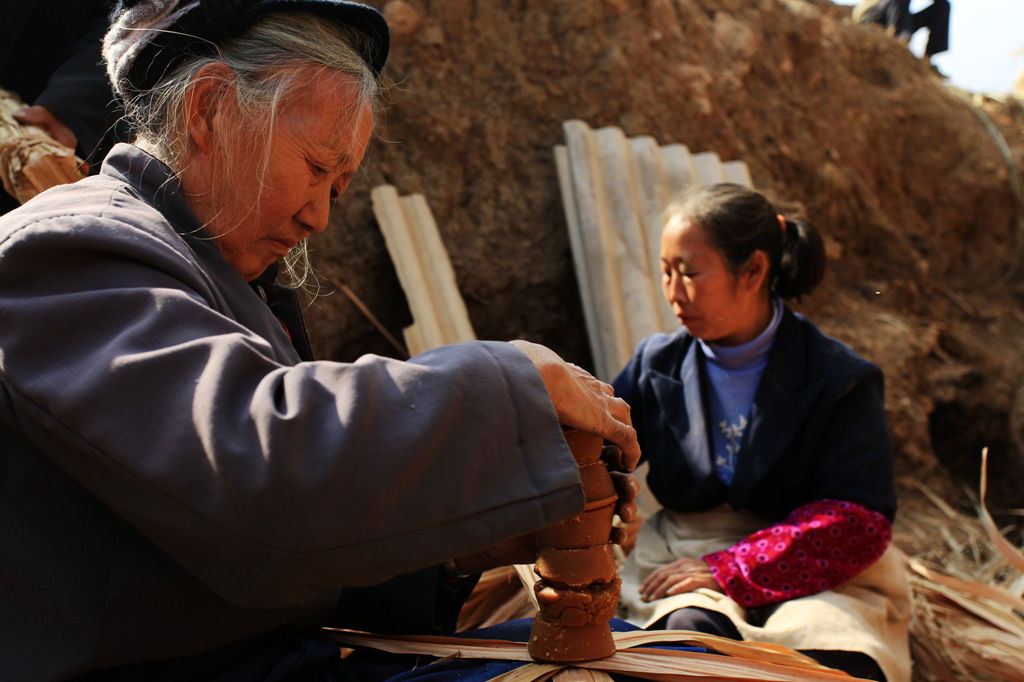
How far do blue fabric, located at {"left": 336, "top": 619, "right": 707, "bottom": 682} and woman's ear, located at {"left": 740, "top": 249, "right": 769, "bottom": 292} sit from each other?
122 centimetres

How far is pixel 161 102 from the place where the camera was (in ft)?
4.51

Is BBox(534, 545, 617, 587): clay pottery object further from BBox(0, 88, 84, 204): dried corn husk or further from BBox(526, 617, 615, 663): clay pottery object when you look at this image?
BBox(0, 88, 84, 204): dried corn husk

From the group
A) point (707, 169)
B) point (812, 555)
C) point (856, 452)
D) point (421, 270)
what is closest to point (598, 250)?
point (421, 270)

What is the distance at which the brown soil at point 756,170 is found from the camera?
364 centimetres

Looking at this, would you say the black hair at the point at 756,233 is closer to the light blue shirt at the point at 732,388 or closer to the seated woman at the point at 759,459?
the seated woman at the point at 759,459

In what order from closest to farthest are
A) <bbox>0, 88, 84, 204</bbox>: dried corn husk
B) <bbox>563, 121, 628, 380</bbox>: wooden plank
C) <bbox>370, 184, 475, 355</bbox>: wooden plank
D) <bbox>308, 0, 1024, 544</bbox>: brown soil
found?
<bbox>0, 88, 84, 204</bbox>: dried corn husk < <bbox>370, 184, 475, 355</bbox>: wooden plank < <bbox>563, 121, 628, 380</bbox>: wooden plank < <bbox>308, 0, 1024, 544</bbox>: brown soil

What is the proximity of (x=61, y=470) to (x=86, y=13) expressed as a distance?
198 cm

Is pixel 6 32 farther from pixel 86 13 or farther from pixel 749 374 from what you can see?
pixel 749 374

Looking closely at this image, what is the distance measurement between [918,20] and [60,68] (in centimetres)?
673

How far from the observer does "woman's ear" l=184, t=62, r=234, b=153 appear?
1325 millimetres

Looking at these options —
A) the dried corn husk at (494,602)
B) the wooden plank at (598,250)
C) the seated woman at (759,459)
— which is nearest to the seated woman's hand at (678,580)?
the seated woman at (759,459)

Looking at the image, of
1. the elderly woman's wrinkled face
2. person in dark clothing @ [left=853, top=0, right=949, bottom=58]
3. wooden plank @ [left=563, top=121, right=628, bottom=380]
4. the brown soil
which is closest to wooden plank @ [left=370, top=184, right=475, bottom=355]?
the brown soil

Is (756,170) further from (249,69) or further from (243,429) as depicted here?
(243,429)

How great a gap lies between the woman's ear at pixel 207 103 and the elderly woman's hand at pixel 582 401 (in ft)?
1.95
